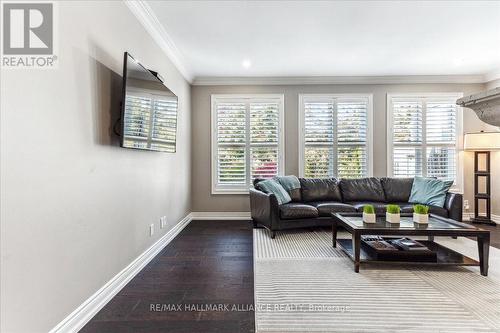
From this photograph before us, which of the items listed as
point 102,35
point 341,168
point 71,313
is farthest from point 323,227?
point 102,35

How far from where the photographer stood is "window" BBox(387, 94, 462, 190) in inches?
203

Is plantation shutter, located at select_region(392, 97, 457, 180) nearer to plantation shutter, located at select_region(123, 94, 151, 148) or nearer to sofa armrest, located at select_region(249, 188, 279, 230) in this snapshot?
sofa armrest, located at select_region(249, 188, 279, 230)

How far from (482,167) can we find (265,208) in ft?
14.3

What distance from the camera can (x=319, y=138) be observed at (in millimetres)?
5246

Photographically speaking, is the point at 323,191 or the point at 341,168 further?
the point at 341,168

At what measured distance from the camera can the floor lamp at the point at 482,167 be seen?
455cm

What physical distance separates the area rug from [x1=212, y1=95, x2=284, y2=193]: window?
90.3 inches

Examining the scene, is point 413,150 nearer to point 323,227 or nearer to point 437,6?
point 323,227

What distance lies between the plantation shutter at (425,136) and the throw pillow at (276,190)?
245cm

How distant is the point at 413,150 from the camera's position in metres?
5.19

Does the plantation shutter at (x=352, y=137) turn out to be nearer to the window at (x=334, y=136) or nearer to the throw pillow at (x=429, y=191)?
the window at (x=334, y=136)

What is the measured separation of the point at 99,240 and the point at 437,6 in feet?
13.1

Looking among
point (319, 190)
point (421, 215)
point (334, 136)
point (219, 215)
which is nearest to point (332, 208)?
point (319, 190)

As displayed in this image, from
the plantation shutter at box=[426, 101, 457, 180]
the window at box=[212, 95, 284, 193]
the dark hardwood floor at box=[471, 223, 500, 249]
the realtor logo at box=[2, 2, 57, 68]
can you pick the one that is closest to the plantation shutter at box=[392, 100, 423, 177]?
the plantation shutter at box=[426, 101, 457, 180]
